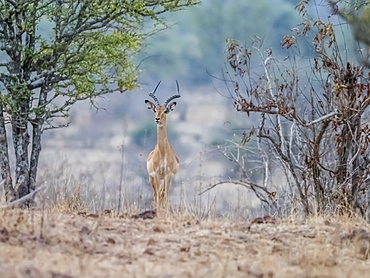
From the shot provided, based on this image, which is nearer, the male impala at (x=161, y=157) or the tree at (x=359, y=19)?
the tree at (x=359, y=19)

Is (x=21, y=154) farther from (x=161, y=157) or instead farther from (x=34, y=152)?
(x=161, y=157)

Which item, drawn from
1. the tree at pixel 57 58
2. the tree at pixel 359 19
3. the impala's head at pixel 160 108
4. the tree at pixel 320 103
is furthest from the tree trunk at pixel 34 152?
the tree at pixel 359 19

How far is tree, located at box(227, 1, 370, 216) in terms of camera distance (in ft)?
33.0

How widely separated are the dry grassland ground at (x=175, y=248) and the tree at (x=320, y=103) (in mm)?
2865

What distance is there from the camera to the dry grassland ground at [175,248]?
4895 millimetres

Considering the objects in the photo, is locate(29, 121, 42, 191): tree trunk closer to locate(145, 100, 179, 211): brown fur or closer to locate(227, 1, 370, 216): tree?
locate(145, 100, 179, 211): brown fur

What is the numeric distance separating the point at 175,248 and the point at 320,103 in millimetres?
5523

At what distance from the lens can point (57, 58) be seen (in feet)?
45.2

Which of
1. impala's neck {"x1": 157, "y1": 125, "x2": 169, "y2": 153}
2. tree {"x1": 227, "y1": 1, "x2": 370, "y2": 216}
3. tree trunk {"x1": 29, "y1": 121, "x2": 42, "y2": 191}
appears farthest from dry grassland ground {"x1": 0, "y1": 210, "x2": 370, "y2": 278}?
tree trunk {"x1": 29, "y1": 121, "x2": 42, "y2": 191}

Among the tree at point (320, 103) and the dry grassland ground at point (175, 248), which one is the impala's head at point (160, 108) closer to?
the tree at point (320, 103)

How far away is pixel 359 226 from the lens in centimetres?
770

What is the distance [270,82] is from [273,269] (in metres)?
6.57

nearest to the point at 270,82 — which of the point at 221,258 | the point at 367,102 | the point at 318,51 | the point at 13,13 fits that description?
the point at 318,51

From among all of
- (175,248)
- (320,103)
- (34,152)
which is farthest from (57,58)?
(175,248)
